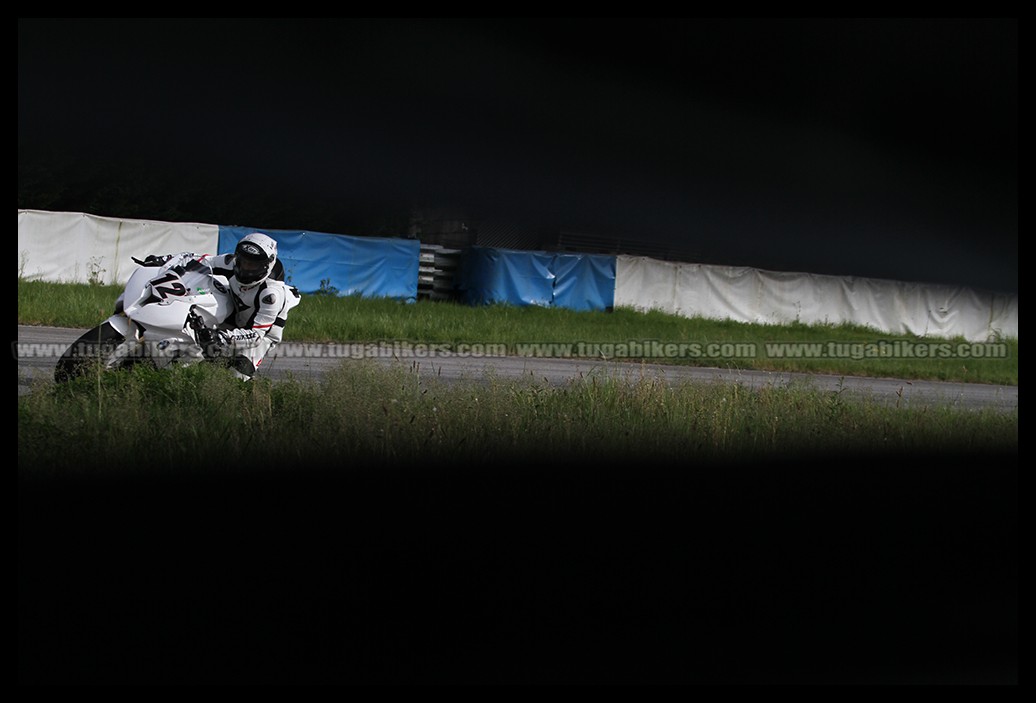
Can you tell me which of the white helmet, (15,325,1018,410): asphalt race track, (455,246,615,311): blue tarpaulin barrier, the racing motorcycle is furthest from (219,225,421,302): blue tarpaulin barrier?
the racing motorcycle

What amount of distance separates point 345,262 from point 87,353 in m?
15.2

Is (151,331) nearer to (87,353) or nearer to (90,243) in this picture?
(87,353)

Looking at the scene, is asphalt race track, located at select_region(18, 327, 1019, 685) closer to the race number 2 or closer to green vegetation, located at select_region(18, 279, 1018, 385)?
the race number 2

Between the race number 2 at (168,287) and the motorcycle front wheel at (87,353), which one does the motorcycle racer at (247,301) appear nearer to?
the race number 2 at (168,287)

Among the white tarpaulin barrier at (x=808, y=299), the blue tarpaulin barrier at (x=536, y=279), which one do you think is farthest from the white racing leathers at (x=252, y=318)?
the white tarpaulin barrier at (x=808, y=299)

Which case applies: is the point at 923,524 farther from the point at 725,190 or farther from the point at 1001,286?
the point at 1001,286

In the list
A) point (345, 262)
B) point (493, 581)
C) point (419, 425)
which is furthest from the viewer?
point (345, 262)

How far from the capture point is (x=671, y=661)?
12.2 ft

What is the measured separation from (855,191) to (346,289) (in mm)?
12308

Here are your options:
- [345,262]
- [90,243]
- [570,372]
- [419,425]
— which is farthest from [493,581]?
[345,262]

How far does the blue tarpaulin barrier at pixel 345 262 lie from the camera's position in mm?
22016

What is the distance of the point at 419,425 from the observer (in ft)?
23.0

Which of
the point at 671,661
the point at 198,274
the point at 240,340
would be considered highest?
the point at 198,274

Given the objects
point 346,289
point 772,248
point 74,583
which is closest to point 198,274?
point 74,583
